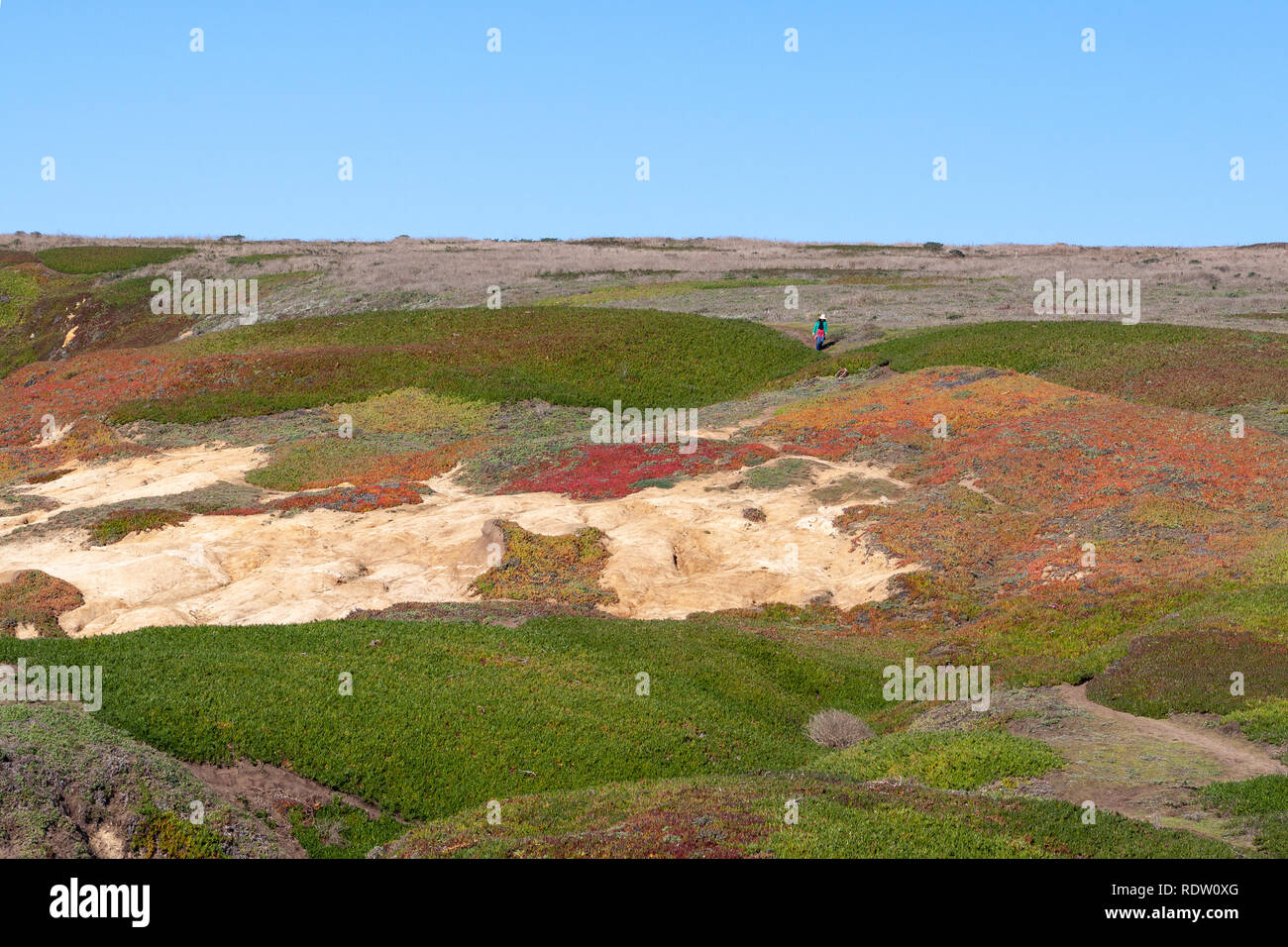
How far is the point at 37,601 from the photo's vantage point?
132 ft

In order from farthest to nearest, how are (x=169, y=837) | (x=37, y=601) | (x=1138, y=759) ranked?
1. (x=37, y=601)
2. (x=1138, y=759)
3. (x=169, y=837)

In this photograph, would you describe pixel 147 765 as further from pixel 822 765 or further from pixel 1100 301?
pixel 1100 301

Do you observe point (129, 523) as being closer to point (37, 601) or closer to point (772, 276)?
point (37, 601)

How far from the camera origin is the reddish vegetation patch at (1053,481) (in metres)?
42.1

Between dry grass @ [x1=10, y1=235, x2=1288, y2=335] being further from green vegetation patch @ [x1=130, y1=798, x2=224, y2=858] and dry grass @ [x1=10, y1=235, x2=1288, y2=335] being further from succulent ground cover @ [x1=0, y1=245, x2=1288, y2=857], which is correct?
green vegetation patch @ [x1=130, y1=798, x2=224, y2=858]

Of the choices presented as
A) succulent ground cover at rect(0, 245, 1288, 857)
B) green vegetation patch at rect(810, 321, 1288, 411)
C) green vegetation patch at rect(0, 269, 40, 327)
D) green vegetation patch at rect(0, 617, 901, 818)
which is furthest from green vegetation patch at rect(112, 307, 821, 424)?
green vegetation patch at rect(0, 617, 901, 818)

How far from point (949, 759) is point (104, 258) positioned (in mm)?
123383

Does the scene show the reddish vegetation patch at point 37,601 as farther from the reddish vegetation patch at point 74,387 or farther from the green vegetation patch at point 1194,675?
the green vegetation patch at point 1194,675

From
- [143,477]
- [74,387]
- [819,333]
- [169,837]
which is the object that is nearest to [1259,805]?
[169,837]

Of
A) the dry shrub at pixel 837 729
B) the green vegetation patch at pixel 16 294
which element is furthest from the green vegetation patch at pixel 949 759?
the green vegetation patch at pixel 16 294

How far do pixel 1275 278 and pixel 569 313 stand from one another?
6277 centimetres

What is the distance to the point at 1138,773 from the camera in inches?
917

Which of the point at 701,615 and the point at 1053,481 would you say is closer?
the point at 701,615

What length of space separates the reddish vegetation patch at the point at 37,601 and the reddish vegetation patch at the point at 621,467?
19337 millimetres
